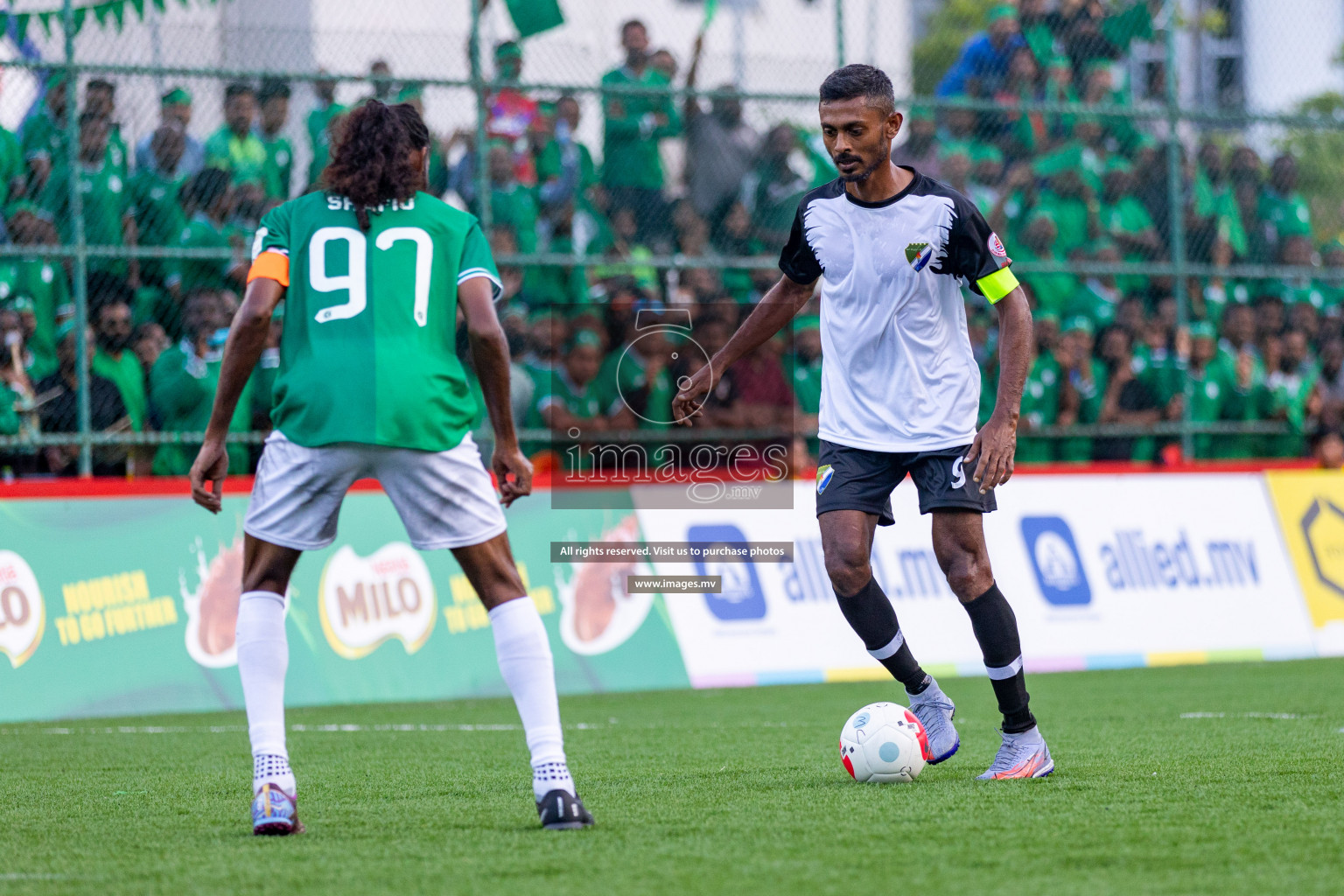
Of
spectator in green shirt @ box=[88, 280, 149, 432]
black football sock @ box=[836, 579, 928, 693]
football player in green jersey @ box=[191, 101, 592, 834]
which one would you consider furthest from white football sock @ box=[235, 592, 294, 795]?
spectator in green shirt @ box=[88, 280, 149, 432]

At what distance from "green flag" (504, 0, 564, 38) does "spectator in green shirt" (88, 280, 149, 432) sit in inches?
129

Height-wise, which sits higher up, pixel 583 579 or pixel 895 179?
pixel 895 179

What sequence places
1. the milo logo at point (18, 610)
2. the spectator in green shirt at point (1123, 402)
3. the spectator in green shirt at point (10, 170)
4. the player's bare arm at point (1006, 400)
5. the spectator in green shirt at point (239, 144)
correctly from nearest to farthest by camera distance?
the player's bare arm at point (1006, 400), the milo logo at point (18, 610), the spectator in green shirt at point (10, 170), the spectator in green shirt at point (239, 144), the spectator in green shirt at point (1123, 402)

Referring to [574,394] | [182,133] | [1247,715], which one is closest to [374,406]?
[1247,715]

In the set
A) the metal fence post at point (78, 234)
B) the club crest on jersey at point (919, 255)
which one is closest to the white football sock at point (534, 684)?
the club crest on jersey at point (919, 255)

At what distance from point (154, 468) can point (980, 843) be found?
7.52 meters

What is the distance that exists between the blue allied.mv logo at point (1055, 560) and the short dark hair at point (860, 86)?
253 inches

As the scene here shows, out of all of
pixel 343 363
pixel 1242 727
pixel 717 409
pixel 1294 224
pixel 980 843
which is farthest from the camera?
pixel 1294 224

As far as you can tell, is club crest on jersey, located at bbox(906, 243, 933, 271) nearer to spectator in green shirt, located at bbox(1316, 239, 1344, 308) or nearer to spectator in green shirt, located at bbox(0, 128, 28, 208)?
spectator in green shirt, located at bbox(0, 128, 28, 208)

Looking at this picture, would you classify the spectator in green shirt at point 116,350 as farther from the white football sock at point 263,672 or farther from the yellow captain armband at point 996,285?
the yellow captain armband at point 996,285

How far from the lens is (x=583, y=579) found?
426 inches

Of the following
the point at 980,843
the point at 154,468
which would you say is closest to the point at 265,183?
the point at 154,468

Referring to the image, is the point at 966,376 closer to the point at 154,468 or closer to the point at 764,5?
the point at 154,468

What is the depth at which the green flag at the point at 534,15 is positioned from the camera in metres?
12.0
